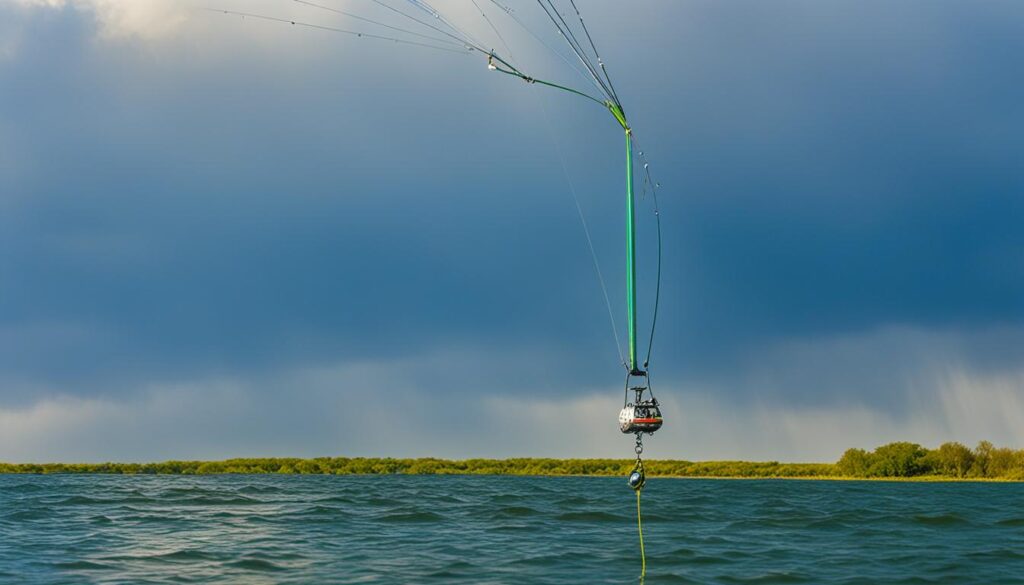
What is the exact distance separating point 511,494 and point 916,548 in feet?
157

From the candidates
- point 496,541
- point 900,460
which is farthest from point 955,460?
point 496,541

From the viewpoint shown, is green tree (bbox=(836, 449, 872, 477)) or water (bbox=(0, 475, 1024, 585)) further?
green tree (bbox=(836, 449, 872, 477))

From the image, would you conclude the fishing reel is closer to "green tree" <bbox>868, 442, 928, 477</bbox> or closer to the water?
the water

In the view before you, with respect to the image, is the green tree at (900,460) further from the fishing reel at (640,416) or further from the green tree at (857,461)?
the fishing reel at (640,416)

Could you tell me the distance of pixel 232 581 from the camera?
107 feet

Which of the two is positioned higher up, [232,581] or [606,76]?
[606,76]

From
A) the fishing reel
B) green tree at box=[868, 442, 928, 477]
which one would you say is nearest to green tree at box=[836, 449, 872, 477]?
green tree at box=[868, 442, 928, 477]

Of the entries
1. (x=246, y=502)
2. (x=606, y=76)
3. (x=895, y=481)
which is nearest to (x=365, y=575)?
(x=606, y=76)

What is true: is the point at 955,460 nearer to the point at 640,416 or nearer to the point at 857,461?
the point at 857,461

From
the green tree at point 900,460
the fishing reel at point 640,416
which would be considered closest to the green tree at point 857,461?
the green tree at point 900,460

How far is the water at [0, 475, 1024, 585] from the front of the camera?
113 ft

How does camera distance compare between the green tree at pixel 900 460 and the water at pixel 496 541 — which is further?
the green tree at pixel 900 460

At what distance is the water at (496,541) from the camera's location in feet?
113

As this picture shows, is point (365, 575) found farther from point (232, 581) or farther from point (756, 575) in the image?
point (756, 575)
